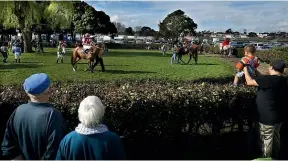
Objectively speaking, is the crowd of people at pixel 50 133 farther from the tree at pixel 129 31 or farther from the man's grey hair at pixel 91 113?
the tree at pixel 129 31

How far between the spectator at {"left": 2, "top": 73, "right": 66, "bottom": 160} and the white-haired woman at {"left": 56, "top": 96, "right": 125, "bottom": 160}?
0.94ft

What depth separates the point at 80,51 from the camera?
745 inches

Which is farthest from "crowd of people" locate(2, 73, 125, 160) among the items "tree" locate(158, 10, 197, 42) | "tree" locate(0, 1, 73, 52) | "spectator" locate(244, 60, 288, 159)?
"tree" locate(158, 10, 197, 42)

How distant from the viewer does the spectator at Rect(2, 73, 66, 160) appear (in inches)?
123

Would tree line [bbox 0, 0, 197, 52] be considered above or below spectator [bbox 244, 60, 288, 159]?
above

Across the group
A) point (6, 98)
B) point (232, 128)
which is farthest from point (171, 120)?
point (6, 98)

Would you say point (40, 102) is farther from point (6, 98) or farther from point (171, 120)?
point (171, 120)

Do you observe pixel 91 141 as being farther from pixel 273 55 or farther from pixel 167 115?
pixel 273 55

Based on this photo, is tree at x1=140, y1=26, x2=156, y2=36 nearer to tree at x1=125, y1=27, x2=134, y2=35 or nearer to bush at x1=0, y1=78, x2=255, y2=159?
tree at x1=125, y1=27, x2=134, y2=35

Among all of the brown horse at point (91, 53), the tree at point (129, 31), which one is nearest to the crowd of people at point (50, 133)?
the brown horse at point (91, 53)

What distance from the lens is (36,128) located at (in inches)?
125

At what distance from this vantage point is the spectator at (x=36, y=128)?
3.13 meters

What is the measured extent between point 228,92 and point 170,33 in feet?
242

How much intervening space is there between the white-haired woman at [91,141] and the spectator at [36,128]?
29cm
